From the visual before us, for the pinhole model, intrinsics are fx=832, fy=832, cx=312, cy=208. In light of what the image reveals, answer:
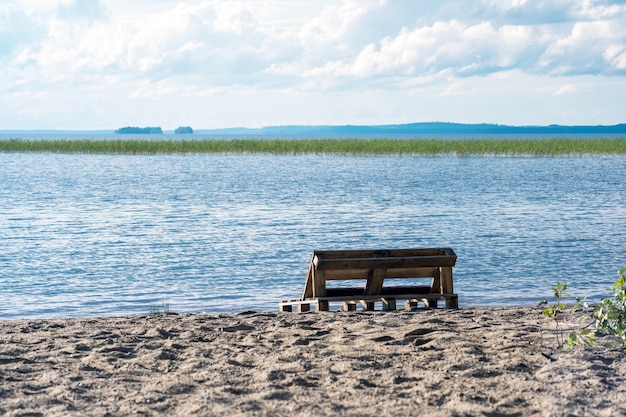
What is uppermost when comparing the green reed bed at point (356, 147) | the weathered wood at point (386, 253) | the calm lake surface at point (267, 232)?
the weathered wood at point (386, 253)

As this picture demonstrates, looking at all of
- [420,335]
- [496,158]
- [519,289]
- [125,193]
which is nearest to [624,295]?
[420,335]

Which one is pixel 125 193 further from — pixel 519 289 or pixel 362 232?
pixel 519 289

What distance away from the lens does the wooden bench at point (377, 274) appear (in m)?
11.0

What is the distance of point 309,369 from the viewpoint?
286 inches

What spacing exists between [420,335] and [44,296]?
8.08 meters

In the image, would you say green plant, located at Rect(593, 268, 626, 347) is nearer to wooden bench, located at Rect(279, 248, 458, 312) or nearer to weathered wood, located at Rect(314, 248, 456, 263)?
wooden bench, located at Rect(279, 248, 458, 312)

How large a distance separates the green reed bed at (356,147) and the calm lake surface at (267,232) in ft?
64.9

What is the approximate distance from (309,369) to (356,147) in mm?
64875

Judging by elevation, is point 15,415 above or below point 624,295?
below

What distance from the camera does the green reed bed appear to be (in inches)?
2793

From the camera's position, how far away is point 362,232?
23.8 meters

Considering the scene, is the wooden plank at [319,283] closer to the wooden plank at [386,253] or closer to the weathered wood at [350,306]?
the wooden plank at [386,253]

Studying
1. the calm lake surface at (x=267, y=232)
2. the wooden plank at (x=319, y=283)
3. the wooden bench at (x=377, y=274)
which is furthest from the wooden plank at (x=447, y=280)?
the calm lake surface at (x=267, y=232)

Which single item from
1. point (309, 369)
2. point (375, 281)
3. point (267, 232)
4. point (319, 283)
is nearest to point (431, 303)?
point (375, 281)
